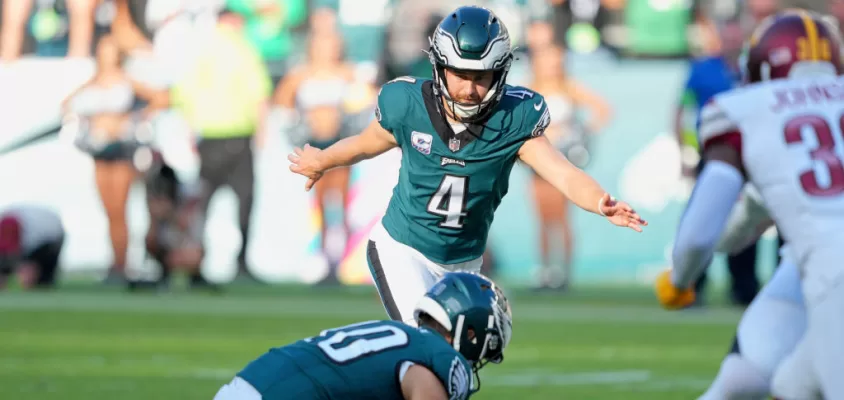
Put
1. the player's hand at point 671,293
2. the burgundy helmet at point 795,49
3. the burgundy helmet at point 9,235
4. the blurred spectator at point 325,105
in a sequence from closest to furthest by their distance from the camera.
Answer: the burgundy helmet at point 795,49, the player's hand at point 671,293, the burgundy helmet at point 9,235, the blurred spectator at point 325,105

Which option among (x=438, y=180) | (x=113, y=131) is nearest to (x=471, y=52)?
(x=438, y=180)

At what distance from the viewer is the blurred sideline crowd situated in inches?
609

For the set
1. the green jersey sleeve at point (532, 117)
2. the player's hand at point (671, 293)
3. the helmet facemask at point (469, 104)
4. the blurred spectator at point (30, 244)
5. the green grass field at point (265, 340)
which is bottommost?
the blurred spectator at point (30, 244)

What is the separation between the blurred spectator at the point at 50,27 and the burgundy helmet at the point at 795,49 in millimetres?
13510

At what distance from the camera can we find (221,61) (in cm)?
1608

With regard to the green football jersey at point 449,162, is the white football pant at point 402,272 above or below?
below

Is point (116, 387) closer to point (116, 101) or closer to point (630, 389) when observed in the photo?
point (630, 389)

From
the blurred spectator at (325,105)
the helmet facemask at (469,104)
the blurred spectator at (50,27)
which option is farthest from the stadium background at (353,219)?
the helmet facemask at (469,104)

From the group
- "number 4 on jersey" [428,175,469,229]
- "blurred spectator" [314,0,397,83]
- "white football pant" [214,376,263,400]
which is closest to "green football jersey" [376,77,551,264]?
"number 4 on jersey" [428,175,469,229]

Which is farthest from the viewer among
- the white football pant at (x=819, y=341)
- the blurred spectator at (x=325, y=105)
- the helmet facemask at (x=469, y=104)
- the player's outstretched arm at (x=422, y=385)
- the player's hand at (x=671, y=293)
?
the blurred spectator at (x=325, y=105)

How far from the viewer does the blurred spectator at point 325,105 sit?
1627cm

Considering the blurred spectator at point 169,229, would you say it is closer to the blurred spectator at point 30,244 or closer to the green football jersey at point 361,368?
the blurred spectator at point 30,244

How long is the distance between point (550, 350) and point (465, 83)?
498 cm

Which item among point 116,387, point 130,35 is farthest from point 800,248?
point 130,35
